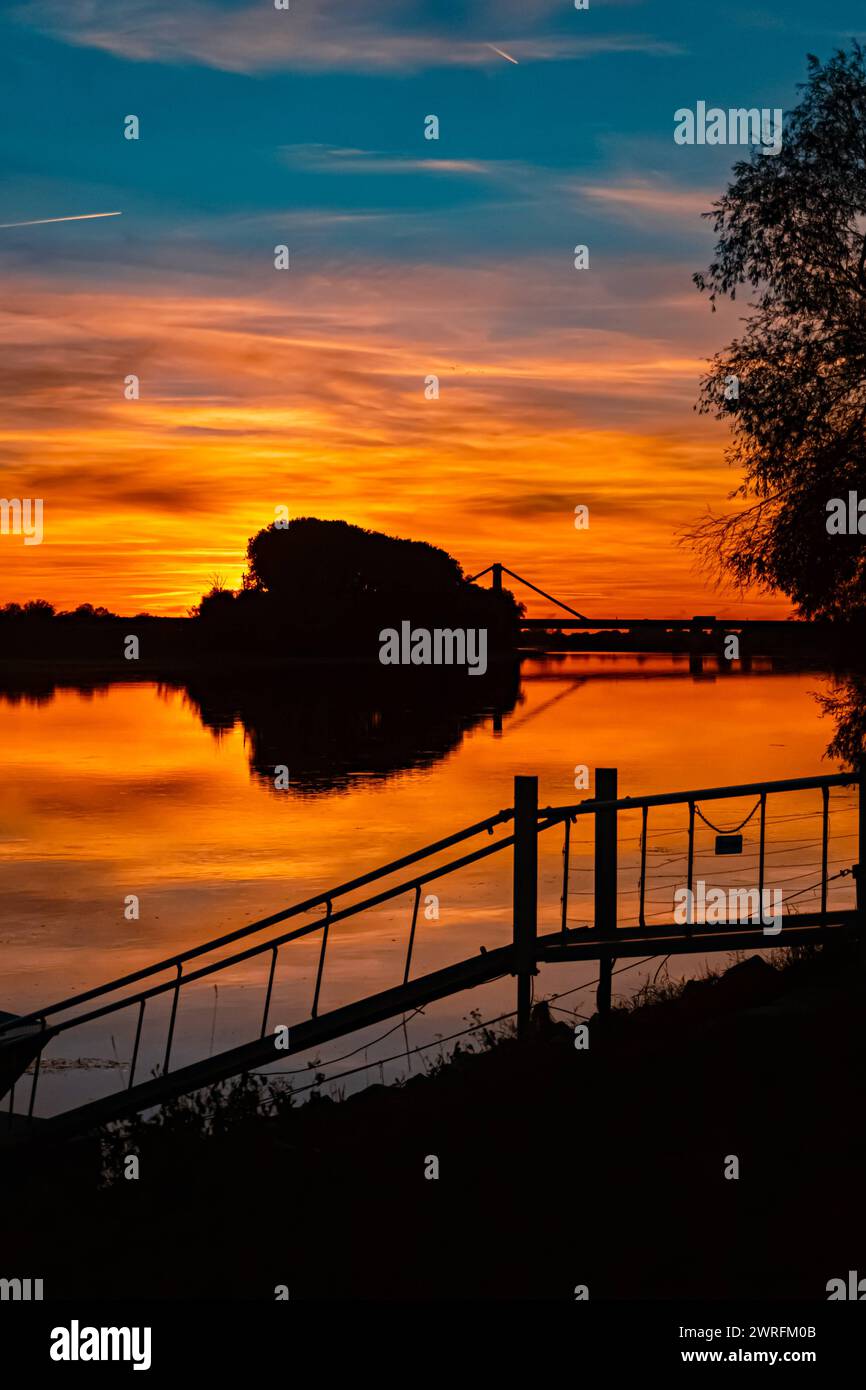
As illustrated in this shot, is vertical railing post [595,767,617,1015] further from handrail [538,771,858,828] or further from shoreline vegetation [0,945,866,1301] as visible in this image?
shoreline vegetation [0,945,866,1301]

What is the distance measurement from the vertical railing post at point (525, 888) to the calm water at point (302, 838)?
12.8 feet

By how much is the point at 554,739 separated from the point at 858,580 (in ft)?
188

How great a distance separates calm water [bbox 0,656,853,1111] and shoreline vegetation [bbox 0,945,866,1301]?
4.19 meters

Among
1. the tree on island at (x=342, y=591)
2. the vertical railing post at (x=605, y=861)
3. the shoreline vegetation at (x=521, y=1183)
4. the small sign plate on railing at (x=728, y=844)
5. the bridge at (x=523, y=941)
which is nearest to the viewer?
the shoreline vegetation at (x=521, y=1183)

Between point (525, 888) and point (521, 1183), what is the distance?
16.0ft

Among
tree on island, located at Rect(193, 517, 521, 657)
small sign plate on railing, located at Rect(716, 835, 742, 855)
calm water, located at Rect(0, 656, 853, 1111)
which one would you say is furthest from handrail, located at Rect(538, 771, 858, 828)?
tree on island, located at Rect(193, 517, 521, 657)

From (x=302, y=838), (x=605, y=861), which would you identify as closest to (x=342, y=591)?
(x=302, y=838)

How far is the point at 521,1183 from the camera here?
12320mm

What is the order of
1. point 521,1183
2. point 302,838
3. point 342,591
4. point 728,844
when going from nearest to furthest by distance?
1. point 521,1183
2. point 728,844
3. point 302,838
4. point 342,591

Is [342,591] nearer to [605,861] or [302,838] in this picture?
[302,838]

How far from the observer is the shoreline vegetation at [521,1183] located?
1080 cm

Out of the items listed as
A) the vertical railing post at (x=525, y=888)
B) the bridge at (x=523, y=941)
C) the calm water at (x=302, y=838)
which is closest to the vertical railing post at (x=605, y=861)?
the bridge at (x=523, y=941)

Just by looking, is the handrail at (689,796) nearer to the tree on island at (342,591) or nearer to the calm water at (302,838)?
the calm water at (302,838)
